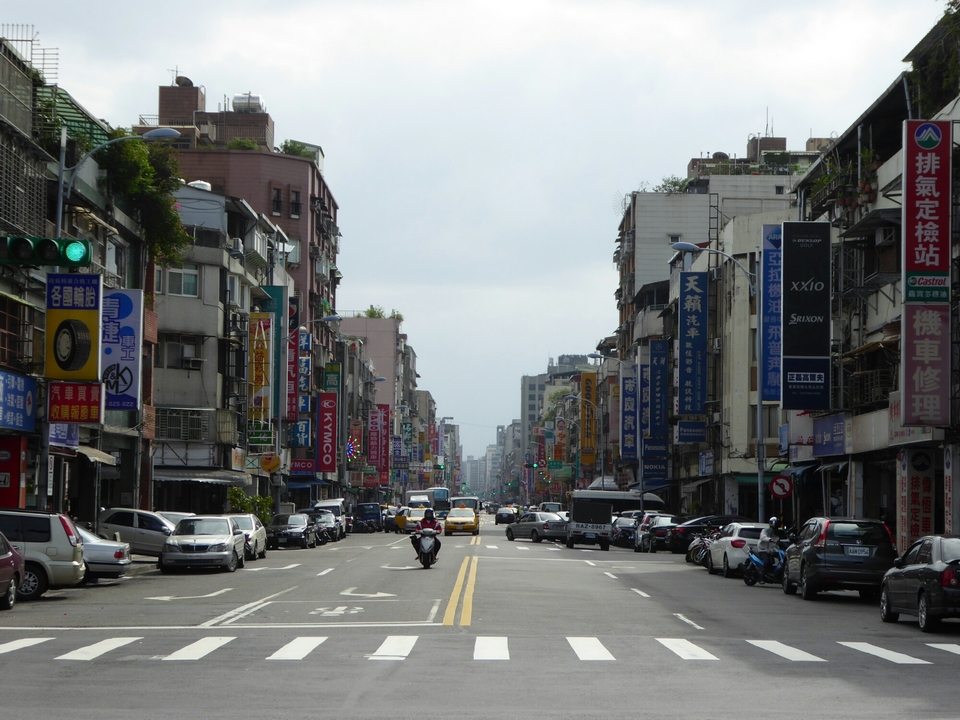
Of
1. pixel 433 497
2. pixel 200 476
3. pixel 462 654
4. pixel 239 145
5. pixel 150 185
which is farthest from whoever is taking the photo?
pixel 433 497

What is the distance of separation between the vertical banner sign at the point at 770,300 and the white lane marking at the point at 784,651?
28798mm

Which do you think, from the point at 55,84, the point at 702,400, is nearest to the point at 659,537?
the point at 702,400

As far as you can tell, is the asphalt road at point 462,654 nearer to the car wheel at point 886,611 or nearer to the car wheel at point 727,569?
the car wheel at point 886,611

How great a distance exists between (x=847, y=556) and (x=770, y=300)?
21.5 metres

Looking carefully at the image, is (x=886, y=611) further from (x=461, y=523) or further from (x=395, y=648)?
(x=461, y=523)

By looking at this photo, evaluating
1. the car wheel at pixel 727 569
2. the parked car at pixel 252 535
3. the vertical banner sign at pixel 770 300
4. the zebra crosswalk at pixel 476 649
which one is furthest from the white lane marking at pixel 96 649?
the vertical banner sign at pixel 770 300

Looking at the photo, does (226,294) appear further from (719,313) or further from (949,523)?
(949,523)

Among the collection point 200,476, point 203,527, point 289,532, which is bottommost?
point 289,532

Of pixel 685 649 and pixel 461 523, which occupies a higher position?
pixel 685 649

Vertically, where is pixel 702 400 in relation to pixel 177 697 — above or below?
above

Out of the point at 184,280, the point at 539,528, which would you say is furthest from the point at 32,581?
the point at 539,528

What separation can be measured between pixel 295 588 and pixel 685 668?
14.4 meters

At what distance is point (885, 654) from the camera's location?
590 inches

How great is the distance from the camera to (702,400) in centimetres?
6450
